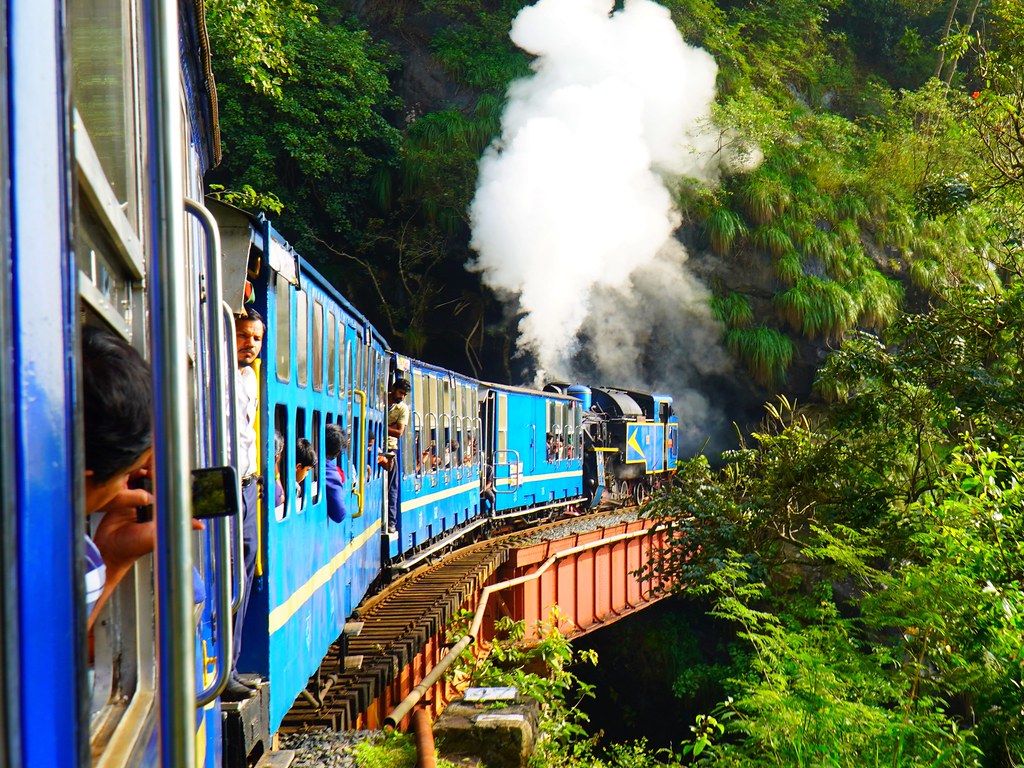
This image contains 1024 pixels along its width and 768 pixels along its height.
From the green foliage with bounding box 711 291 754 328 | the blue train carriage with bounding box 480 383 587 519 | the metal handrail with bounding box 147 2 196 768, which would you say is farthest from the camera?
the green foliage with bounding box 711 291 754 328

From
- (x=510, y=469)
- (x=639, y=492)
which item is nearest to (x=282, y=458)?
(x=510, y=469)

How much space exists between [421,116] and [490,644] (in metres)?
20.4

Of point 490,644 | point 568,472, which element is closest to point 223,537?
point 490,644

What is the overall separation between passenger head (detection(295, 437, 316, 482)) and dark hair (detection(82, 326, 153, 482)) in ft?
11.8

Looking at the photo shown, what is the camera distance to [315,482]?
545 cm

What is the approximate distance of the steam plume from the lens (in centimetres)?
2802

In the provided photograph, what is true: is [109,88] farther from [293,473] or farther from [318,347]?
[318,347]

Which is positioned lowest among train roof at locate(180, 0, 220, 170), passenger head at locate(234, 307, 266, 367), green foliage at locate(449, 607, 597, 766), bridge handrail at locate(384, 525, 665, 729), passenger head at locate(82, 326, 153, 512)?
green foliage at locate(449, 607, 597, 766)

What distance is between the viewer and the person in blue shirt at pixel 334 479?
18.6 feet

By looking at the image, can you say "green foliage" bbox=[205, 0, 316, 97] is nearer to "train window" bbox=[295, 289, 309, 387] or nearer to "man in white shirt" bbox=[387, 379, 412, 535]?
"man in white shirt" bbox=[387, 379, 412, 535]

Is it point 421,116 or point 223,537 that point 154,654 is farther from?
point 421,116

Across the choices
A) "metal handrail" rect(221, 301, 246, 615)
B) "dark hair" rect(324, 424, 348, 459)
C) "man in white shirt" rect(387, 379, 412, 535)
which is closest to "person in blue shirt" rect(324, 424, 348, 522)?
"dark hair" rect(324, 424, 348, 459)

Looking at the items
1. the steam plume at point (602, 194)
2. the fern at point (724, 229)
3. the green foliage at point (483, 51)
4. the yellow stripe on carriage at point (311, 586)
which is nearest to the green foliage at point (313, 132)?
the green foliage at point (483, 51)

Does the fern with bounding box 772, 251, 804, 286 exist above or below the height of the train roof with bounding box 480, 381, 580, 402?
above
